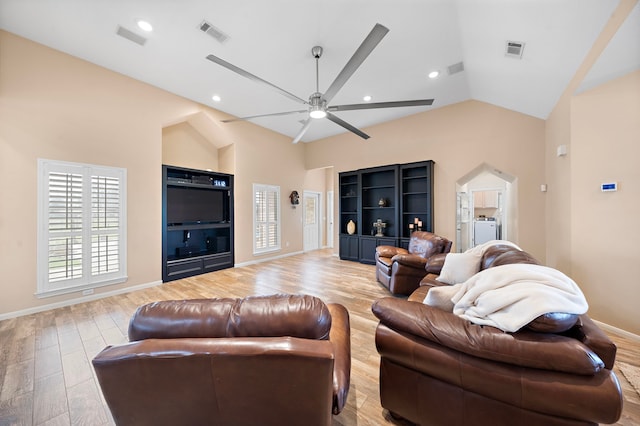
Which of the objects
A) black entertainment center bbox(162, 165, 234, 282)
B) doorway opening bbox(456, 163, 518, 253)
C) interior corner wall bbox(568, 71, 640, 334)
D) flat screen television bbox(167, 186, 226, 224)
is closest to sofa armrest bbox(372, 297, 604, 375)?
interior corner wall bbox(568, 71, 640, 334)

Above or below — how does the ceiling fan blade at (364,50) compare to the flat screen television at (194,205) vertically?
above

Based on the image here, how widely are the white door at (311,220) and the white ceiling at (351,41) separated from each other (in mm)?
3934

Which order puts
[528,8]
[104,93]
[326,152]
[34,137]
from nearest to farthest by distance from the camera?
[528,8], [34,137], [104,93], [326,152]

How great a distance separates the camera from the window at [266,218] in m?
6.05

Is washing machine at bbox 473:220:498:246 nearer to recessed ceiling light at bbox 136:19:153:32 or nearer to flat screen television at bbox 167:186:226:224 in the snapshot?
flat screen television at bbox 167:186:226:224

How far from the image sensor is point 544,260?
4008mm

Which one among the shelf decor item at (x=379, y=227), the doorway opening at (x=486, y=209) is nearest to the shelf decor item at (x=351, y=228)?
the shelf decor item at (x=379, y=227)

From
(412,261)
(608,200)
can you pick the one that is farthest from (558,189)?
(412,261)

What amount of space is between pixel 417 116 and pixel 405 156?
0.91 m

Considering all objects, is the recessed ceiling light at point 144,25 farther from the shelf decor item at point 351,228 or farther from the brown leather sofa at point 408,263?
the shelf decor item at point 351,228

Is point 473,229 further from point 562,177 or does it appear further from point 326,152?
point 326,152

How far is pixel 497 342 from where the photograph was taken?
3.59 ft

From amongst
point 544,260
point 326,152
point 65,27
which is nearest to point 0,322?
point 65,27

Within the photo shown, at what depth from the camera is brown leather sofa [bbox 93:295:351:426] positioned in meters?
0.83
